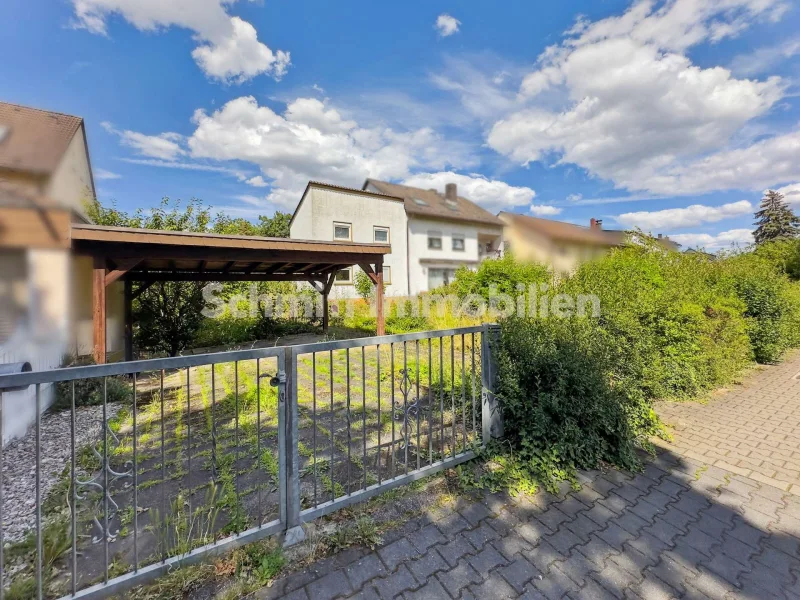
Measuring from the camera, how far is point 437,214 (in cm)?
1880

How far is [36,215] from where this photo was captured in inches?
50.6

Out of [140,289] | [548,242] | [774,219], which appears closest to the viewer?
[548,242]

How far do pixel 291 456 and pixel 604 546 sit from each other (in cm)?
188

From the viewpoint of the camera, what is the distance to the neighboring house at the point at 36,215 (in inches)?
Result: 47.5

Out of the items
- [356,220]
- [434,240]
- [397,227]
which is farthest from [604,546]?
[434,240]

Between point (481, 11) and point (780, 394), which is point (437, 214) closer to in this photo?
point (481, 11)

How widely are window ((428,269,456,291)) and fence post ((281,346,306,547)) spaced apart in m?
17.3

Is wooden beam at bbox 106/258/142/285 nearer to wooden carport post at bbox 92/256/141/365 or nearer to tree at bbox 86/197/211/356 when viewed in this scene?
wooden carport post at bbox 92/256/141/365

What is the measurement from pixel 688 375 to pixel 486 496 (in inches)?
148

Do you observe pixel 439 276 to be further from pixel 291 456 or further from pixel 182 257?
pixel 291 456

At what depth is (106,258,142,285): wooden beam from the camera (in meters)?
4.44

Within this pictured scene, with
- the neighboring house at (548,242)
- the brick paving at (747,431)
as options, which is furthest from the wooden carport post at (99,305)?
the brick paving at (747,431)

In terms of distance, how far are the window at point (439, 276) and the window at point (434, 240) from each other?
55.9 inches

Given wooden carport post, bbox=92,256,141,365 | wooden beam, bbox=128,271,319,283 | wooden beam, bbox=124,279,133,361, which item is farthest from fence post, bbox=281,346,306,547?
wooden beam, bbox=128,271,319,283
